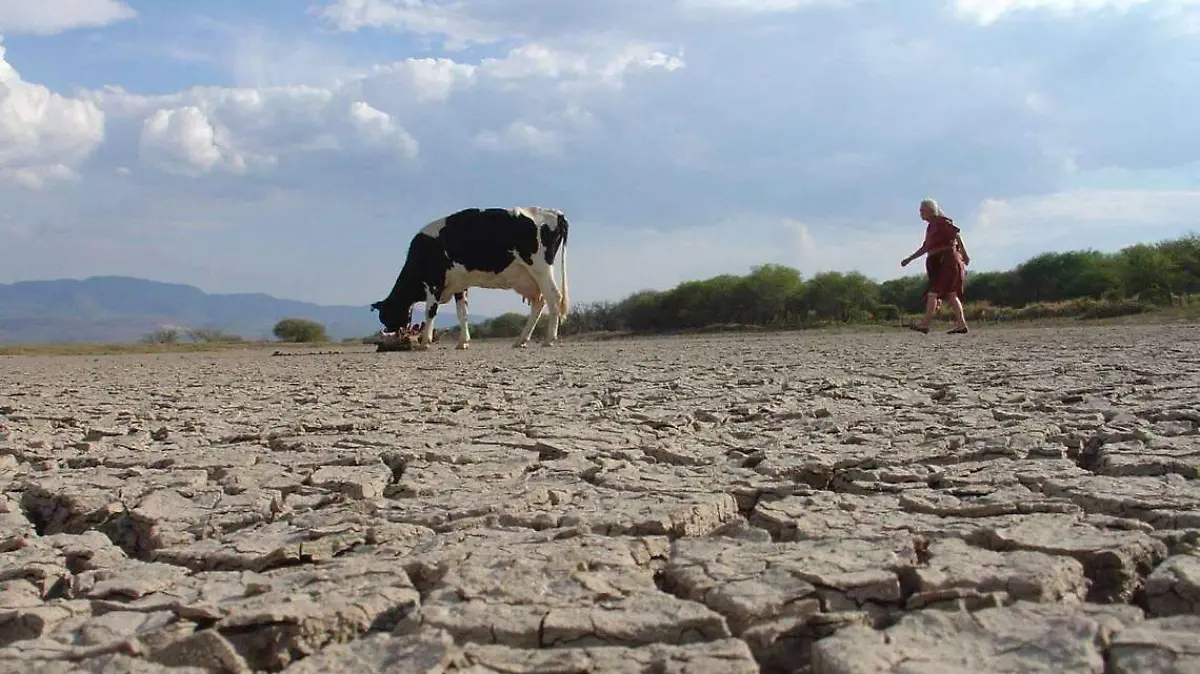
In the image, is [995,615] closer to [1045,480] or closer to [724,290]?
[1045,480]

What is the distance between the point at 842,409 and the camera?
170 inches

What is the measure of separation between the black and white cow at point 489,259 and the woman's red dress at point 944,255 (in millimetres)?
4525

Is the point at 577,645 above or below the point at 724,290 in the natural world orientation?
below

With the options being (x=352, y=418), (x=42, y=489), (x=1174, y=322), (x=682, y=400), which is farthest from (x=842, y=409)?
(x=1174, y=322)

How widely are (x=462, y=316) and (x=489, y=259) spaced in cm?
111

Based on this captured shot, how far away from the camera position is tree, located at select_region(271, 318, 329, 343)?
1187 inches

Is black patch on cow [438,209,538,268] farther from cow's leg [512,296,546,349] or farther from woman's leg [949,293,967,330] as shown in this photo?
woman's leg [949,293,967,330]

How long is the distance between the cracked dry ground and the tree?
26.5 meters

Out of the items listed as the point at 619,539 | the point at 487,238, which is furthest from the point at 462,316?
the point at 619,539

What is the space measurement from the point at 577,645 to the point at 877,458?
1.78 metres

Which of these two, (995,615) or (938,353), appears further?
(938,353)

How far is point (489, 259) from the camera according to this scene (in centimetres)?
1205

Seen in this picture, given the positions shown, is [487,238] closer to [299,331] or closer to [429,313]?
[429,313]

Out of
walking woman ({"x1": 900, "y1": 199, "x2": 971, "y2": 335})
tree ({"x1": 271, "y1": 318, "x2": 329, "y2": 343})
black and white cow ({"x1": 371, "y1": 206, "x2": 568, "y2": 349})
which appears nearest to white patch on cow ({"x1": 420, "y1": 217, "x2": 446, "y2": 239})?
black and white cow ({"x1": 371, "y1": 206, "x2": 568, "y2": 349})
